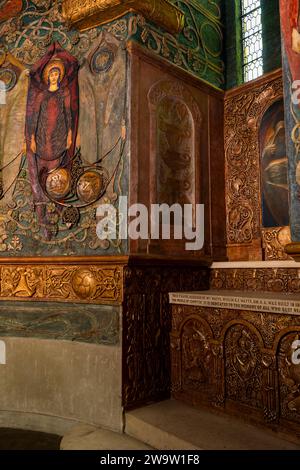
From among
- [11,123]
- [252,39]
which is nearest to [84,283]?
[11,123]

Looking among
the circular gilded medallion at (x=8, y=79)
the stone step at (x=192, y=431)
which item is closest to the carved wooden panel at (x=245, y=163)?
the stone step at (x=192, y=431)

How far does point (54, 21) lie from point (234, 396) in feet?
16.9

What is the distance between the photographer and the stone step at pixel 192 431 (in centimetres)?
327

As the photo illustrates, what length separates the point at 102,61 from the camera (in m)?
4.73

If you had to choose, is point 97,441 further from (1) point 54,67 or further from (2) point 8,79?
(2) point 8,79

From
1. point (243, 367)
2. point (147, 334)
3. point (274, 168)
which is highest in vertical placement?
point (274, 168)

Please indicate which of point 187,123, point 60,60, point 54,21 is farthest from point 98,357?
point 54,21

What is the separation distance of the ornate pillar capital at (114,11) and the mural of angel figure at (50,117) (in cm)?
45

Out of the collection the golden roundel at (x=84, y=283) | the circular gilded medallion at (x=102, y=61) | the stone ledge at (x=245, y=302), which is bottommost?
the stone ledge at (x=245, y=302)

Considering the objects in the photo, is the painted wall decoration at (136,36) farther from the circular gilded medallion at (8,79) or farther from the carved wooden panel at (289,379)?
the carved wooden panel at (289,379)

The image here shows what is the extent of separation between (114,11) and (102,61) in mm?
591

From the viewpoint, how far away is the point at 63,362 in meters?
4.46

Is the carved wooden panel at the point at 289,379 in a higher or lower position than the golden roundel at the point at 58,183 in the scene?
lower

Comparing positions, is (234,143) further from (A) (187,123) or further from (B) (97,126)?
(B) (97,126)
